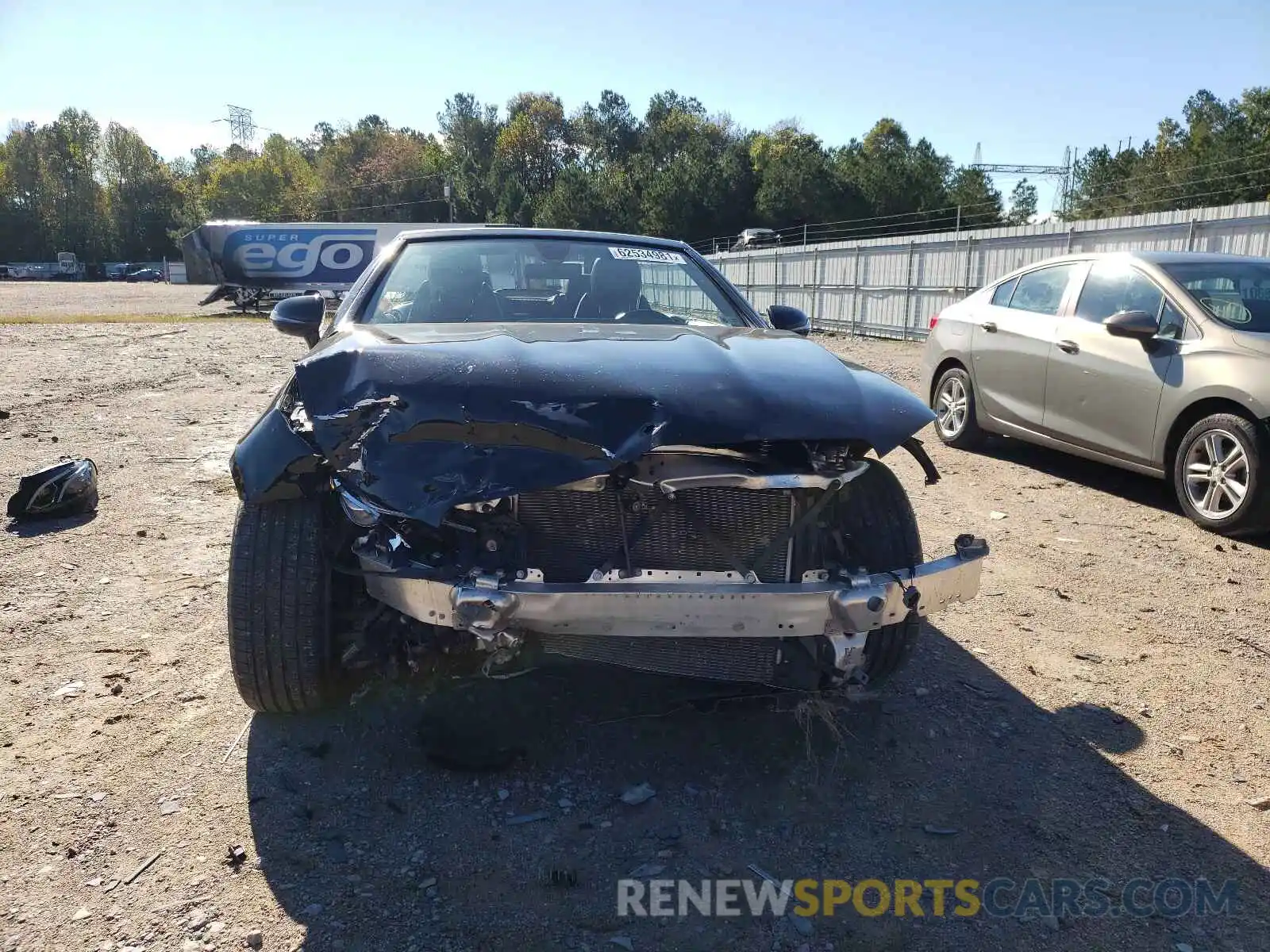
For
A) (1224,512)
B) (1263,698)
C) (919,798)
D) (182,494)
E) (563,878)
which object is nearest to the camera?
(563,878)

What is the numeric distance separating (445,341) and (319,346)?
49 cm

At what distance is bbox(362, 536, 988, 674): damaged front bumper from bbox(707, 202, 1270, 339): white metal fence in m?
9.85

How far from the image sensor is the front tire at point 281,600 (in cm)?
278

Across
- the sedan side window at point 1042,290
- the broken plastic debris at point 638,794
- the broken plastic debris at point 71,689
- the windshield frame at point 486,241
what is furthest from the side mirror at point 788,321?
the broken plastic debris at point 71,689

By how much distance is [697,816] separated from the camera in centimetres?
269

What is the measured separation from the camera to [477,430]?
2527mm

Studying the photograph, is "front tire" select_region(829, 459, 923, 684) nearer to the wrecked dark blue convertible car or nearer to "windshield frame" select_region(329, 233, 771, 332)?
the wrecked dark blue convertible car

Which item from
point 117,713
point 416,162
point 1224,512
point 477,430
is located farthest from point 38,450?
point 416,162

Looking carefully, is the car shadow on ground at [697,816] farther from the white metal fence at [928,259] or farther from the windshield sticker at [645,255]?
the white metal fence at [928,259]

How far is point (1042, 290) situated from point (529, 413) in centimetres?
553

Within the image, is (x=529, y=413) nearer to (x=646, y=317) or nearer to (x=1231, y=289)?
(x=646, y=317)

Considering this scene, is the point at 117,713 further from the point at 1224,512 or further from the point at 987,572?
the point at 1224,512

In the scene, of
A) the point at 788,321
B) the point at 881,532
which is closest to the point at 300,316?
the point at 788,321

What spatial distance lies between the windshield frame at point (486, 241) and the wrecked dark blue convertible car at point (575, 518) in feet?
1.85
